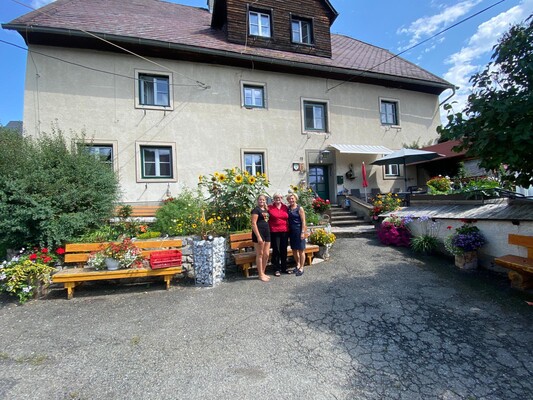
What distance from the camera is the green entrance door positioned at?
12109 mm

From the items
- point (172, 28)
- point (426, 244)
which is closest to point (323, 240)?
point (426, 244)

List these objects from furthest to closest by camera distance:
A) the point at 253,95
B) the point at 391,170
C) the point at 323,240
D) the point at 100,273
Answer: the point at 391,170, the point at 253,95, the point at 323,240, the point at 100,273

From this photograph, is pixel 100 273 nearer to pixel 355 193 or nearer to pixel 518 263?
pixel 518 263

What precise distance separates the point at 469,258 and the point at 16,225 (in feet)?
29.8

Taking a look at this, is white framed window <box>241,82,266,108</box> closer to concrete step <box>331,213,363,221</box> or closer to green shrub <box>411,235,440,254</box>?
concrete step <box>331,213,363,221</box>

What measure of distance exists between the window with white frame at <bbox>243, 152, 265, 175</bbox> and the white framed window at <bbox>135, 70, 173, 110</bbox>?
347 centimetres

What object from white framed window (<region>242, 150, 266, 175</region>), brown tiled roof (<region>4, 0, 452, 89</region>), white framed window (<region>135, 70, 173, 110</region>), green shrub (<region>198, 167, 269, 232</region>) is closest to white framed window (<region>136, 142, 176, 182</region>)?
white framed window (<region>135, 70, 173, 110</region>)

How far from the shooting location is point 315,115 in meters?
12.2

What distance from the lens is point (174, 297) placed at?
4719mm

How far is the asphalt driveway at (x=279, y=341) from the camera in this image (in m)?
2.55

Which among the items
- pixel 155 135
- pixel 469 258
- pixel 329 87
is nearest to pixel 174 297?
pixel 469 258

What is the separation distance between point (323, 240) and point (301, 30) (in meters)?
10.9

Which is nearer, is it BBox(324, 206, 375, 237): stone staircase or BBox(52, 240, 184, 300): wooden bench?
BBox(52, 240, 184, 300): wooden bench

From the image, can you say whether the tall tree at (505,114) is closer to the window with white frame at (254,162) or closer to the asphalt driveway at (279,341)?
the asphalt driveway at (279,341)
